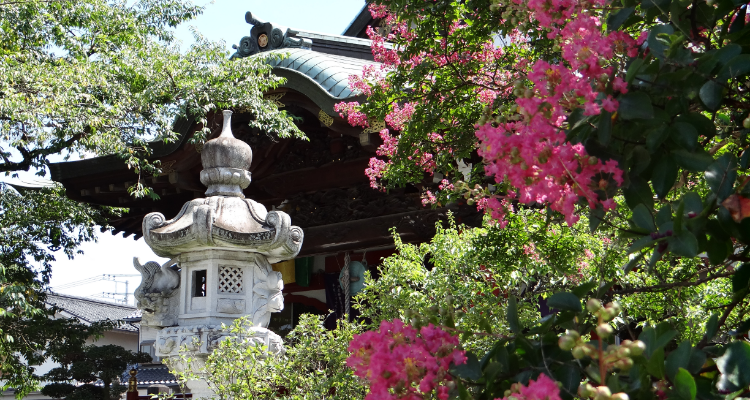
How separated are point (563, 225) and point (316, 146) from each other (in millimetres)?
5409

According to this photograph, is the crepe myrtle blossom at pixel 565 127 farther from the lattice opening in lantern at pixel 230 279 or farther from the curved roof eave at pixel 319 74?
the curved roof eave at pixel 319 74

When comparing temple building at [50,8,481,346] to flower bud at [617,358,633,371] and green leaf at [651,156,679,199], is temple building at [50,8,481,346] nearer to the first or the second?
green leaf at [651,156,679,199]

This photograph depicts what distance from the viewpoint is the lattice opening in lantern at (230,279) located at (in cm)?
491

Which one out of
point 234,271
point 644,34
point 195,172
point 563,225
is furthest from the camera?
point 195,172

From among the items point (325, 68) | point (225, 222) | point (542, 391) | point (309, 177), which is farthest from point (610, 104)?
point (309, 177)

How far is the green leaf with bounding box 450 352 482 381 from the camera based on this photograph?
1.31 metres

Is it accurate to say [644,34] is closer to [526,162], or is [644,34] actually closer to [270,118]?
[526,162]

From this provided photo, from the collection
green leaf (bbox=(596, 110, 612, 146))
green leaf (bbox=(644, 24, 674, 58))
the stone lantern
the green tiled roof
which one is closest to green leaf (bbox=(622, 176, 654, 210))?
green leaf (bbox=(596, 110, 612, 146))

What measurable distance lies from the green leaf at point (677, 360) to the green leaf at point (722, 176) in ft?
0.79

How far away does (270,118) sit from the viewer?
8.12 m

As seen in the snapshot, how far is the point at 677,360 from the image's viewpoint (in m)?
1.09

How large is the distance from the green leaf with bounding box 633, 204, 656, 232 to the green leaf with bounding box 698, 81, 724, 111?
20cm

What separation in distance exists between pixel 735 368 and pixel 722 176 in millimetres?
296

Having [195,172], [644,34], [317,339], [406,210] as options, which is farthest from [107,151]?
[644,34]
